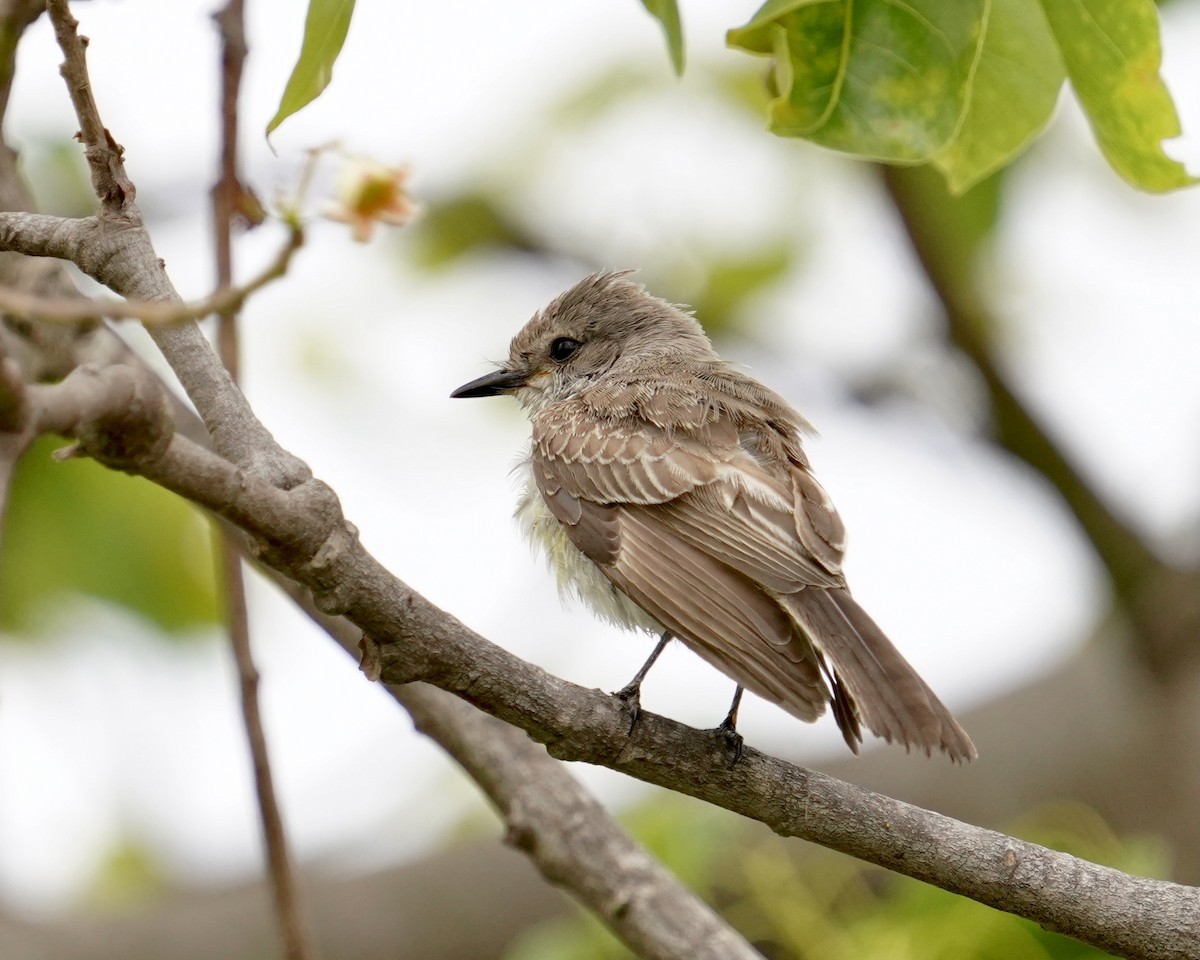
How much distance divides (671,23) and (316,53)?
603 mm

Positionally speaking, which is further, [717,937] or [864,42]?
[717,937]

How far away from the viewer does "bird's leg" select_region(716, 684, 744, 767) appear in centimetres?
298

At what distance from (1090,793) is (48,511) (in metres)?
4.46

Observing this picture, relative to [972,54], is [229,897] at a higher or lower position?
lower

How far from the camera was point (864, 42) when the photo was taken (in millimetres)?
2717

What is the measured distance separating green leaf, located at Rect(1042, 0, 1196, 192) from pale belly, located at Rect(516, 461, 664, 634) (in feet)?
5.33

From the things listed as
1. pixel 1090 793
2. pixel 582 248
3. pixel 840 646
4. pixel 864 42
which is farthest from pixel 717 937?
pixel 582 248

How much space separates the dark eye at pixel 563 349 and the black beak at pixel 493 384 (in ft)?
0.40

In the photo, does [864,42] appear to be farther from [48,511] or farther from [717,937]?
[48,511]

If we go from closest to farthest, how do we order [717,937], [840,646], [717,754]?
[717,754], [840,646], [717,937]

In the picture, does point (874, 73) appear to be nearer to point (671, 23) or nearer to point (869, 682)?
point (671, 23)

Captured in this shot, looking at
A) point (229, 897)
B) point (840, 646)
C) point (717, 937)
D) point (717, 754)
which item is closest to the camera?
point (717, 754)

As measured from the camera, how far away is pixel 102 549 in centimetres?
604

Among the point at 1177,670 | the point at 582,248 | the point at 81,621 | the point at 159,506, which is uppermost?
the point at 582,248
